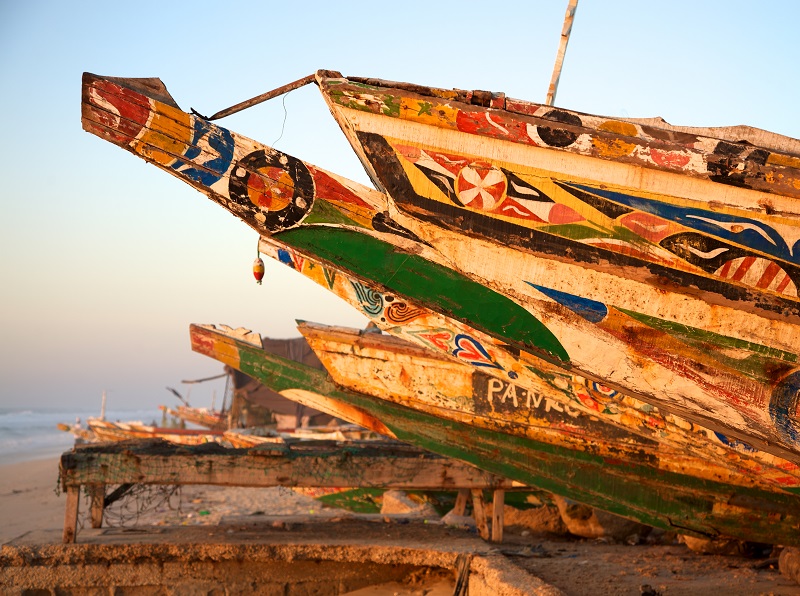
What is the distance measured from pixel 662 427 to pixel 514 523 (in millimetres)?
4169

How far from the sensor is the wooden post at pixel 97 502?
7.55 metres

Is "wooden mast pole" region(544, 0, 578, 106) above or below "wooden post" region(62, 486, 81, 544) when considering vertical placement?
above

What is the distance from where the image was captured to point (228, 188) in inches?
179

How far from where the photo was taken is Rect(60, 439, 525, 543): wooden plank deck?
7215 millimetres

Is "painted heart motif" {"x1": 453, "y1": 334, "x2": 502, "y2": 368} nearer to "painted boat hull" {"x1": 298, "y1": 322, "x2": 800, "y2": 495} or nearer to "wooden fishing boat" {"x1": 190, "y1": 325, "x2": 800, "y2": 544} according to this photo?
"painted boat hull" {"x1": 298, "y1": 322, "x2": 800, "y2": 495}

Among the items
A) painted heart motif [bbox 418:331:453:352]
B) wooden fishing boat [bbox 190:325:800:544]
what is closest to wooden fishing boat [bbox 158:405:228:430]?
wooden fishing boat [bbox 190:325:800:544]

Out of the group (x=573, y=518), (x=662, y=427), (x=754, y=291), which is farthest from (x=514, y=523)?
(x=754, y=291)

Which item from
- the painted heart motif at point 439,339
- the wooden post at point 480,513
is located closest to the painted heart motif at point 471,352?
the painted heart motif at point 439,339

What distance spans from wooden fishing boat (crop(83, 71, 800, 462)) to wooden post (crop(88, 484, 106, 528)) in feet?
13.8

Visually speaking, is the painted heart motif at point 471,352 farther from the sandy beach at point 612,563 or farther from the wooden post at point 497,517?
the wooden post at point 497,517

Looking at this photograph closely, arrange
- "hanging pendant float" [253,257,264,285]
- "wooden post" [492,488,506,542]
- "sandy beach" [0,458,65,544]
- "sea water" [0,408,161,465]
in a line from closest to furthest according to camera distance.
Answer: "hanging pendant float" [253,257,264,285], "wooden post" [492,488,506,542], "sandy beach" [0,458,65,544], "sea water" [0,408,161,465]

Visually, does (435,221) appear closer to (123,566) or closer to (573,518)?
(123,566)

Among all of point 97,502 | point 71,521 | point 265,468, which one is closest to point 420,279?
point 265,468

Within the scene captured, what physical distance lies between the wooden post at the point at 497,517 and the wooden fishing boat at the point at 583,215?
3.62 meters
